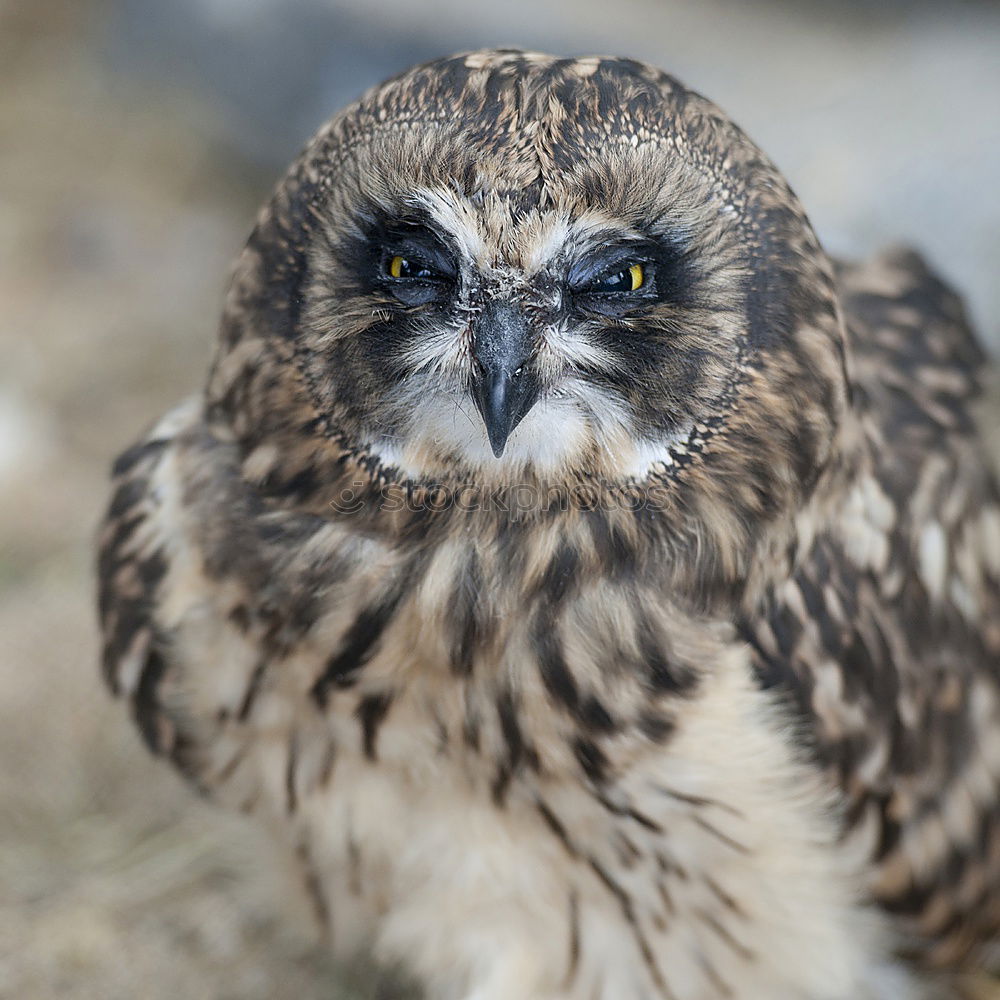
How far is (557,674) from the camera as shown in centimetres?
181

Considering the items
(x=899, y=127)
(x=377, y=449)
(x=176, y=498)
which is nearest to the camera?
(x=377, y=449)

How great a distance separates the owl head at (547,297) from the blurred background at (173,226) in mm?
1125

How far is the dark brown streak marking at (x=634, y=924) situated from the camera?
1996 millimetres

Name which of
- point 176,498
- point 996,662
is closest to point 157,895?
point 176,498

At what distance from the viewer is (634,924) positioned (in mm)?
2074

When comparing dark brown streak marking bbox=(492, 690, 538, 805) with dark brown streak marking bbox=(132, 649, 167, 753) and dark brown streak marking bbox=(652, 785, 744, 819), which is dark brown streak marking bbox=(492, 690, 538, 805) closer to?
dark brown streak marking bbox=(652, 785, 744, 819)

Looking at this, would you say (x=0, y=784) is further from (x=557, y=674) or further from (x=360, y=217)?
(x=360, y=217)

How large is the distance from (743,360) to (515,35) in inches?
120

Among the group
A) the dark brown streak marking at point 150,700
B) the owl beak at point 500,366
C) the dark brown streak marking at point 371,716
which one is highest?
the owl beak at point 500,366

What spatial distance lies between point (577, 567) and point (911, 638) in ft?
2.04

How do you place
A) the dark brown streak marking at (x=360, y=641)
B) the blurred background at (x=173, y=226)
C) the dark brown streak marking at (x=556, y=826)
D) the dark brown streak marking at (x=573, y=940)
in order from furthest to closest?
the blurred background at (x=173, y=226) → the dark brown streak marking at (x=573, y=940) → the dark brown streak marking at (x=556, y=826) → the dark brown streak marking at (x=360, y=641)

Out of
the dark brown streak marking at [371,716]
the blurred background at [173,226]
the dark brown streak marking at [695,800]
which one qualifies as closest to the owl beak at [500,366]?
the dark brown streak marking at [371,716]

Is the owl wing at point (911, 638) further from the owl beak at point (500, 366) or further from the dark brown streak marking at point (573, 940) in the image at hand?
the owl beak at point (500, 366)

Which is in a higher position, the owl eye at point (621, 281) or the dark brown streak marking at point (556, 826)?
the owl eye at point (621, 281)
